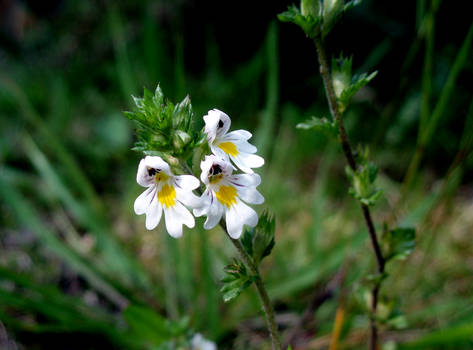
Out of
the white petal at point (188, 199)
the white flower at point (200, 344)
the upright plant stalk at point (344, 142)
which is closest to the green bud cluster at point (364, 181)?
the upright plant stalk at point (344, 142)

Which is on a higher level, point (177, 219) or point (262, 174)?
point (262, 174)

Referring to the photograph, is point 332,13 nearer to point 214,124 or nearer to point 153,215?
point 214,124

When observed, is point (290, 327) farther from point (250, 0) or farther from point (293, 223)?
point (250, 0)

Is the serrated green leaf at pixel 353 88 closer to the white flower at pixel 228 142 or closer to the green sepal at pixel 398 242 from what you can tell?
the white flower at pixel 228 142

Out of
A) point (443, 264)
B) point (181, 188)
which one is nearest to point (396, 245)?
point (181, 188)

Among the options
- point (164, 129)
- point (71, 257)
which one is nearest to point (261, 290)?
point (164, 129)

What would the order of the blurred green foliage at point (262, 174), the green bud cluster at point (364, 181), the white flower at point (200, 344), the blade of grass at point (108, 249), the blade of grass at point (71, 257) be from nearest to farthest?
the green bud cluster at point (364, 181) → the white flower at point (200, 344) → the blurred green foliage at point (262, 174) → the blade of grass at point (71, 257) → the blade of grass at point (108, 249)
